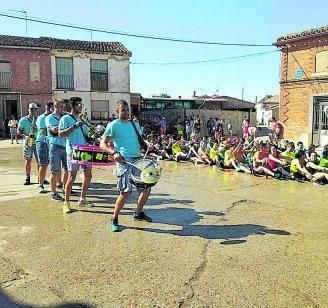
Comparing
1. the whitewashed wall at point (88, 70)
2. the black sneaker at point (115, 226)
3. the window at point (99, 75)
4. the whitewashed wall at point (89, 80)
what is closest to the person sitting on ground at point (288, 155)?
the black sneaker at point (115, 226)

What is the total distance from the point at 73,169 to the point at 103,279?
2844 millimetres

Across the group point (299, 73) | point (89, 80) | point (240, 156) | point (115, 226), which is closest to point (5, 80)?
point (89, 80)

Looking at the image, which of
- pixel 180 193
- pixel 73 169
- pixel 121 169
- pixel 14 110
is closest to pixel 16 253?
pixel 121 169

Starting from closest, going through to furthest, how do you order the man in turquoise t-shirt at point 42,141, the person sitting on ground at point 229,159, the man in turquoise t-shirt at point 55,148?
1. the man in turquoise t-shirt at point 55,148
2. the man in turquoise t-shirt at point 42,141
3. the person sitting on ground at point 229,159

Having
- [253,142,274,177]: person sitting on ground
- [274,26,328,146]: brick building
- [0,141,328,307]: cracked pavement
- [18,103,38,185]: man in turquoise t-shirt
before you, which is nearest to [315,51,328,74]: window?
[274,26,328,146]: brick building

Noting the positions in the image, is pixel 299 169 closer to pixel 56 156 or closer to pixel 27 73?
pixel 56 156

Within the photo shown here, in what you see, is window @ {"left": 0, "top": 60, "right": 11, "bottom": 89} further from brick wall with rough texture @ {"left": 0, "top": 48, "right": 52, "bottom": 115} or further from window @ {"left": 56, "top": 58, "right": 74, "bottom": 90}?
window @ {"left": 56, "top": 58, "right": 74, "bottom": 90}

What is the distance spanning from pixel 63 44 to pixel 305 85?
18226 mm

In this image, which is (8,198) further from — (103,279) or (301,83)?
(301,83)

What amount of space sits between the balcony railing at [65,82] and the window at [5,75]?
3401mm

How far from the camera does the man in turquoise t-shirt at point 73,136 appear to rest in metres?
6.22

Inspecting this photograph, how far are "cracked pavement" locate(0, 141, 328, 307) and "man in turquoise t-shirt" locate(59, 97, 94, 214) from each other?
1.16 ft

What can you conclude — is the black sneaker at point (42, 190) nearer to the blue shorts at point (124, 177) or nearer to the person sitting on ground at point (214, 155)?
the blue shorts at point (124, 177)

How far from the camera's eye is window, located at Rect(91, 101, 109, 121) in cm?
3081
